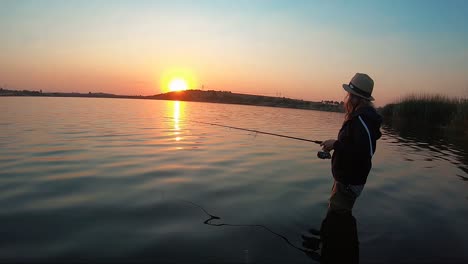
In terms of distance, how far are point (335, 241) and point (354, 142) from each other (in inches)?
69.3

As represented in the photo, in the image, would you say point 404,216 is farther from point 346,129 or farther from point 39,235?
point 39,235

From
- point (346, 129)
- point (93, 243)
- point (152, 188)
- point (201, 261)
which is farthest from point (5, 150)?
point (346, 129)

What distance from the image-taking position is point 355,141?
18.0ft

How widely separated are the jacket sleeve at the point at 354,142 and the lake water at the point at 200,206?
1608 mm

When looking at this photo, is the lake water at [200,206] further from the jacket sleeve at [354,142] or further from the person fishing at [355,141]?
the jacket sleeve at [354,142]

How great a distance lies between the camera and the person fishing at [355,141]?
5.48m

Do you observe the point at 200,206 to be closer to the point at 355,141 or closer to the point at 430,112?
the point at 355,141

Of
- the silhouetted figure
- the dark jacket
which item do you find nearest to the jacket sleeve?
the dark jacket

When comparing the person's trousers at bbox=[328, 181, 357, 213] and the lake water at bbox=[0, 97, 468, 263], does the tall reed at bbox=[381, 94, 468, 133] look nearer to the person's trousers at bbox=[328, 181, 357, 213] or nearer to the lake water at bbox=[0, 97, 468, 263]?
the lake water at bbox=[0, 97, 468, 263]

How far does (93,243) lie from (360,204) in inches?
234

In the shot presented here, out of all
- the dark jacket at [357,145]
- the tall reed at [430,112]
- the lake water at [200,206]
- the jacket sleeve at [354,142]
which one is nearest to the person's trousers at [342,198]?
the dark jacket at [357,145]

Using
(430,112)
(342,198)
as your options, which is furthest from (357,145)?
(430,112)

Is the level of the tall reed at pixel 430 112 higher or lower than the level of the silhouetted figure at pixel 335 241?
higher

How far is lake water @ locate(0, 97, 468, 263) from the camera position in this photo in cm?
526
